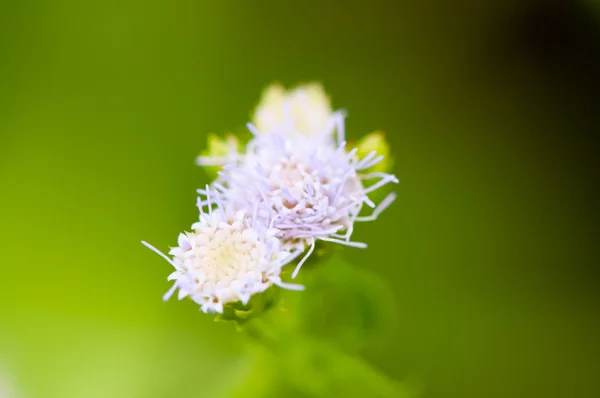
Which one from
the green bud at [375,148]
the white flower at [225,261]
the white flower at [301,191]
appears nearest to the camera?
the white flower at [225,261]

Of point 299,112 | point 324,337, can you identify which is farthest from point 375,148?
point 324,337

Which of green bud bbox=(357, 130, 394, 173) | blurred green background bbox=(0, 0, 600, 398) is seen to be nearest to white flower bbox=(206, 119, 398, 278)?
green bud bbox=(357, 130, 394, 173)

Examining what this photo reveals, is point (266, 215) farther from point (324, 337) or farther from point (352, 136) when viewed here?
point (352, 136)

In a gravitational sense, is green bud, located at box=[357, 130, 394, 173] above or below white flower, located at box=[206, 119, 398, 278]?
above

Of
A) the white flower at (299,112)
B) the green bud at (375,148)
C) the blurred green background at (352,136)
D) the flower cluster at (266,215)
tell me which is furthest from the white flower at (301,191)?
the blurred green background at (352,136)

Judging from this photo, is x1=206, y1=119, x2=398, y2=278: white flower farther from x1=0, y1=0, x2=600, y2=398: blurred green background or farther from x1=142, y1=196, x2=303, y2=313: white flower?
x1=0, y1=0, x2=600, y2=398: blurred green background

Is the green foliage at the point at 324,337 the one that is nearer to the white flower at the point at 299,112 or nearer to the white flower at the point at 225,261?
the white flower at the point at 225,261
